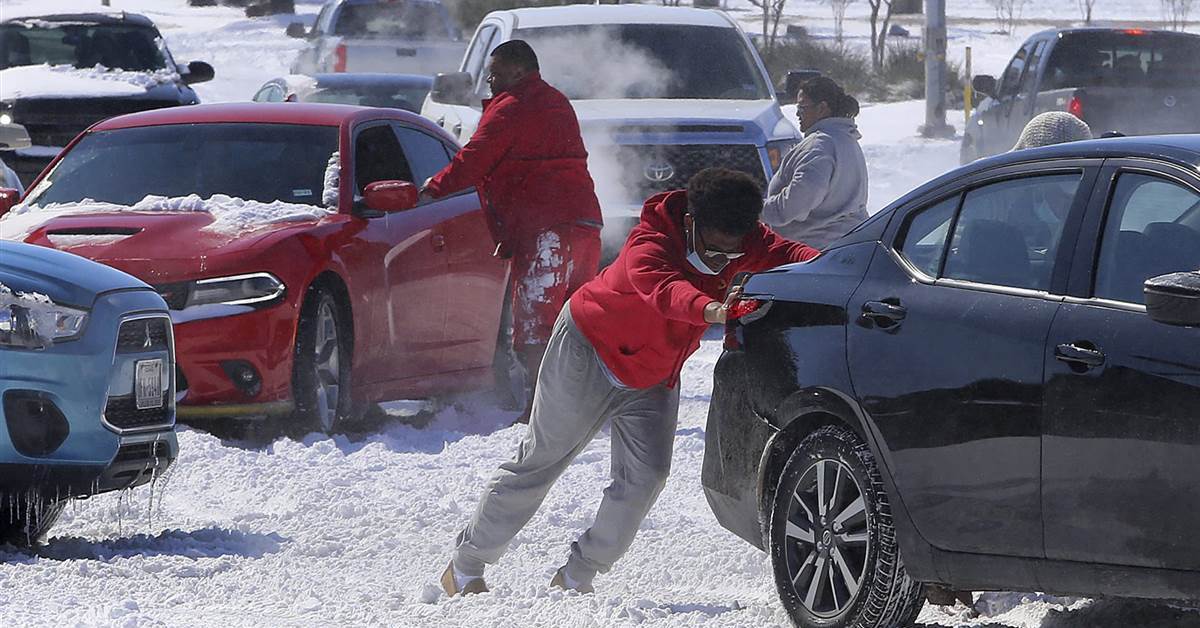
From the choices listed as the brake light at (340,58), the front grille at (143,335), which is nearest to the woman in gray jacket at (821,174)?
the front grille at (143,335)

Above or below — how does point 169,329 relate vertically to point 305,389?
above

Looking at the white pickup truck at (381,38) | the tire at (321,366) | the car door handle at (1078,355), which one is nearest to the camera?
the car door handle at (1078,355)

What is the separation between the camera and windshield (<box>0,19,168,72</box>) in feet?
65.3

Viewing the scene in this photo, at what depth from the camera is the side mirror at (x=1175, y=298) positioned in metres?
4.63

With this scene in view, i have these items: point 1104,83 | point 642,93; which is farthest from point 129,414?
point 1104,83

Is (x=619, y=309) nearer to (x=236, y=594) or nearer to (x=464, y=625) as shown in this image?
(x=464, y=625)

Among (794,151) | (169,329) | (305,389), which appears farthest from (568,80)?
(169,329)

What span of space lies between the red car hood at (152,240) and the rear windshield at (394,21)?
17977mm

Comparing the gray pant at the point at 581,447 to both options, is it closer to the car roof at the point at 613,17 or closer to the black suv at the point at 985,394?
the black suv at the point at 985,394

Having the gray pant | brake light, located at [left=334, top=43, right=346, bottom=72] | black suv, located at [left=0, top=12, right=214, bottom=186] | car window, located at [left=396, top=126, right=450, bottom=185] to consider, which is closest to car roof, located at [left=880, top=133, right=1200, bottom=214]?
the gray pant

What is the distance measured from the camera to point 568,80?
14.4 metres

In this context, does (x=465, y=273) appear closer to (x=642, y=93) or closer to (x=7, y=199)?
(x=7, y=199)

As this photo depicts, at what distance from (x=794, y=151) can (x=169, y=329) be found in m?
3.75

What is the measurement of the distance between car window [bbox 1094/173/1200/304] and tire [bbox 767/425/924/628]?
87cm
